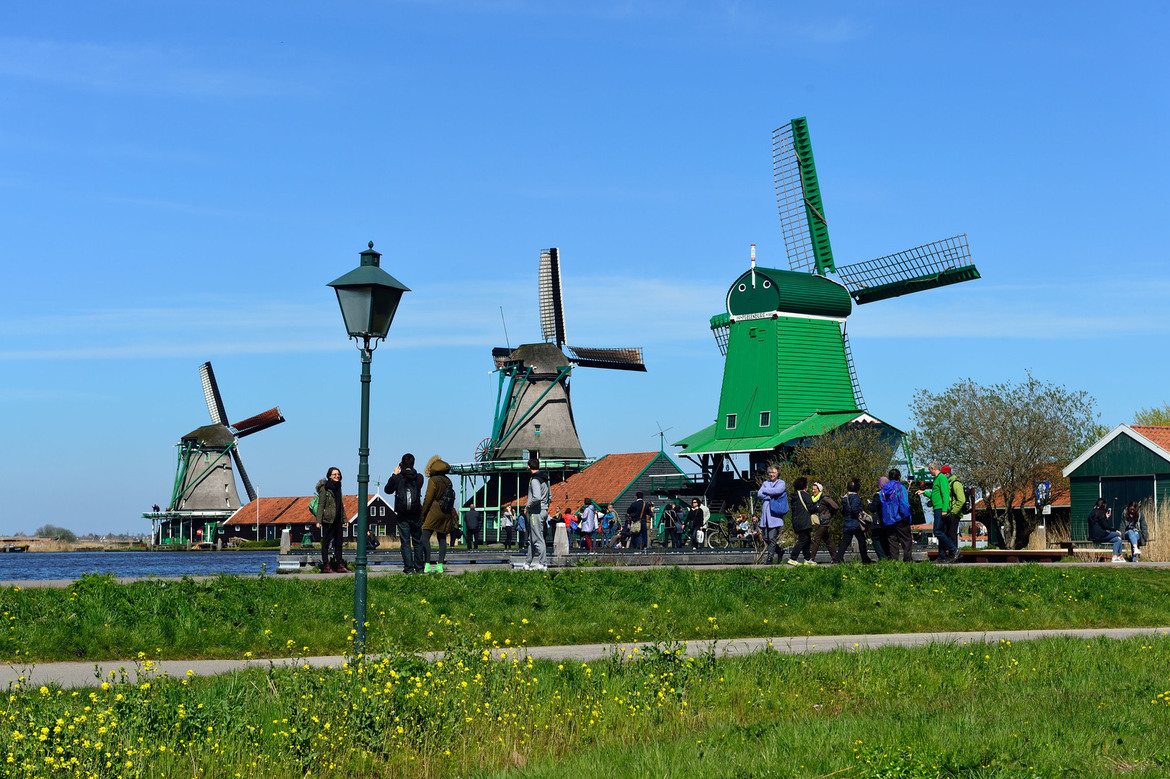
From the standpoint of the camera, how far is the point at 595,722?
25.0 ft

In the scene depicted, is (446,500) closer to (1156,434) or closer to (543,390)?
(1156,434)

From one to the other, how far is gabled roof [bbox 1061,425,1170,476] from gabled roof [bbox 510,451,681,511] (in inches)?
1140

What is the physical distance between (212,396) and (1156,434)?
7008 cm

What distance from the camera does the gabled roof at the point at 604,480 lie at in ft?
213

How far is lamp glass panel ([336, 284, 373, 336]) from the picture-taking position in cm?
959

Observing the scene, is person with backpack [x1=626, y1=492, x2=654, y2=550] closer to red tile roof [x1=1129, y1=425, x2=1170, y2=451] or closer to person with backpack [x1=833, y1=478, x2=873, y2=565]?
red tile roof [x1=1129, y1=425, x2=1170, y2=451]

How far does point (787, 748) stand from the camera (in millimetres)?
6844

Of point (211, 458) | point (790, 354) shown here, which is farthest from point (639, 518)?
point (211, 458)

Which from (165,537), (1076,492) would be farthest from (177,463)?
(1076,492)

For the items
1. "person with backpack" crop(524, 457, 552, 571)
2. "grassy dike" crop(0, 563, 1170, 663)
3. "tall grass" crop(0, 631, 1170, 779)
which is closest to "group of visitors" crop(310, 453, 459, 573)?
"person with backpack" crop(524, 457, 552, 571)

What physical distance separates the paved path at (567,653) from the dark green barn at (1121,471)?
25582 mm

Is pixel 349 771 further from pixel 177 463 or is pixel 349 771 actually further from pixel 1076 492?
pixel 177 463

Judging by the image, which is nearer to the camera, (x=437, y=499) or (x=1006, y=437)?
(x=437, y=499)

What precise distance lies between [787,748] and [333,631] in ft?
20.0
